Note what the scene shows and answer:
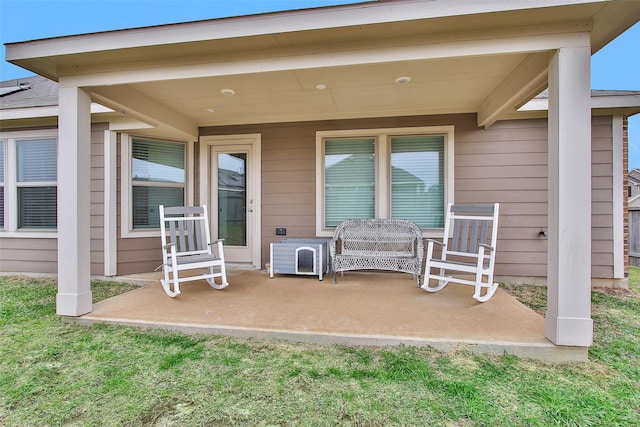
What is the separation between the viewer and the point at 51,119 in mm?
4207

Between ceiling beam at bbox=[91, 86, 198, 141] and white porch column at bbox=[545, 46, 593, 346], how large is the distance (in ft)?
12.7

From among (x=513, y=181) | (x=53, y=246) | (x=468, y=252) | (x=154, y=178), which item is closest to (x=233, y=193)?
(x=154, y=178)

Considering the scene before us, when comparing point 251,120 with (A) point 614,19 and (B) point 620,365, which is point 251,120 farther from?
(B) point 620,365

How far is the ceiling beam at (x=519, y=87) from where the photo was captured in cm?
250

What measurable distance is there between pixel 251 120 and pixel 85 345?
11.0 ft

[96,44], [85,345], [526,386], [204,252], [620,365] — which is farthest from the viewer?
[204,252]

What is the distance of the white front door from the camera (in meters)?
4.68

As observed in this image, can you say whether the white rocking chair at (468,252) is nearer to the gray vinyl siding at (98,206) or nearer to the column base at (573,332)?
the column base at (573,332)

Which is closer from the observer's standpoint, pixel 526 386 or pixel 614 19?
pixel 526 386

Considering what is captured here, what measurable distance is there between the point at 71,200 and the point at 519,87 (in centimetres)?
426

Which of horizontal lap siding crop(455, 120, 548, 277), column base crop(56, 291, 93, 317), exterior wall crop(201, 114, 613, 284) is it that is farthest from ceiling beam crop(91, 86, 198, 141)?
horizontal lap siding crop(455, 120, 548, 277)

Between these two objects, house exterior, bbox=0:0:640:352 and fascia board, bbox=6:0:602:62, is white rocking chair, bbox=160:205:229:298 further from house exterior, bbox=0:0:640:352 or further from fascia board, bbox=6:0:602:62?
fascia board, bbox=6:0:602:62

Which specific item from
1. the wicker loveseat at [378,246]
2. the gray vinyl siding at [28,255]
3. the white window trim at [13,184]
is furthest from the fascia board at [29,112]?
the wicker loveseat at [378,246]

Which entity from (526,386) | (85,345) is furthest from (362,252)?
(85,345)
